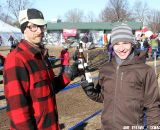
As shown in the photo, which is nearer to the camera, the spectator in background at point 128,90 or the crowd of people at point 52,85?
the crowd of people at point 52,85

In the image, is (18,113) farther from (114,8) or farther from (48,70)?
(114,8)

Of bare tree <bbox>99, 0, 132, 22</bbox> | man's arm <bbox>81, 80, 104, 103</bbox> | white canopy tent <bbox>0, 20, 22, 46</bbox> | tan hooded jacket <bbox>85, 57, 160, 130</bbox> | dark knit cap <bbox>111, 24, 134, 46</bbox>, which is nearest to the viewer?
tan hooded jacket <bbox>85, 57, 160, 130</bbox>

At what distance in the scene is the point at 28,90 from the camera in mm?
3203

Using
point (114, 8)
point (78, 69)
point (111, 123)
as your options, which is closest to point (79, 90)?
point (78, 69)

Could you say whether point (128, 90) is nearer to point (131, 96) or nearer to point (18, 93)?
point (131, 96)


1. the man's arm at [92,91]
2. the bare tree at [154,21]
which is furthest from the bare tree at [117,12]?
the man's arm at [92,91]

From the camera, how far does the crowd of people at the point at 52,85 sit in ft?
10.3

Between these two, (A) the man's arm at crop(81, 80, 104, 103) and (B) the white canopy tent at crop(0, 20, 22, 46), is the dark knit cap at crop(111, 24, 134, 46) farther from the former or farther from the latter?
(B) the white canopy tent at crop(0, 20, 22, 46)

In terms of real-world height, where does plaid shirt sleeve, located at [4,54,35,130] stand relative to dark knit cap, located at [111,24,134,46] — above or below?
below

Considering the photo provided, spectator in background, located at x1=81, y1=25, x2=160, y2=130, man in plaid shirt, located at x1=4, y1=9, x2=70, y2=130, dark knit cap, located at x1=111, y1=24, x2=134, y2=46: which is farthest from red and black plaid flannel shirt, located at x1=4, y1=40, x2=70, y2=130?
dark knit cap, located at x1=111, y1=24, x2=134, y2=46

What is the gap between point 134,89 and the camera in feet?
11.6

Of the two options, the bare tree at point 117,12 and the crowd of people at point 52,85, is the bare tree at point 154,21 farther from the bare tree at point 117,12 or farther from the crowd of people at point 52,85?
the crowd of people at point 52,85

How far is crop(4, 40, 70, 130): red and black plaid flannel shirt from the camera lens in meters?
3.12

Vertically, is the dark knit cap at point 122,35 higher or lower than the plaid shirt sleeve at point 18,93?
higher
